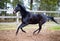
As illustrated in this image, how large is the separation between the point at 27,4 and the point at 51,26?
6562 millimetres

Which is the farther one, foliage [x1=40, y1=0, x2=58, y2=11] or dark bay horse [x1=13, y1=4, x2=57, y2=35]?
foliage [x1=40, y1=0, x2=58, y2=11]

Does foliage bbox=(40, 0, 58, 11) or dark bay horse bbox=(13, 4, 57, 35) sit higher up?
dark bay horse bbox=(13, 4, 57, 35)

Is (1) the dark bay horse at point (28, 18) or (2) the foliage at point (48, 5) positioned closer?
(1) the dark bay horse at point (28, 18)

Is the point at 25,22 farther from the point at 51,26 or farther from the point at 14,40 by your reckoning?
the point at 51,26

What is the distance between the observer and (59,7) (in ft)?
56.5

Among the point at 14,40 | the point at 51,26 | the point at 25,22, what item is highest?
the point at 25,22

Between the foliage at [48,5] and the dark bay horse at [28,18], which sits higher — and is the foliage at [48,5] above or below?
below

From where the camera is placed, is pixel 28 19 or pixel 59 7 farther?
pixel 59 7

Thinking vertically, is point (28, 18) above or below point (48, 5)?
above

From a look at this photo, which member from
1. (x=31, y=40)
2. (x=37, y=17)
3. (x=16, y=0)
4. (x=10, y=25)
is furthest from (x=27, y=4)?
(x=31, y=40)

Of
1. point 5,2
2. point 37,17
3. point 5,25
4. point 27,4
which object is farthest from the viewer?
point 27,4

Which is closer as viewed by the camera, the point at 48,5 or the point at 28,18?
the point at 28,18

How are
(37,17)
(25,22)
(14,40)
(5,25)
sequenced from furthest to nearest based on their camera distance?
(5,25) < (37,17) < (25,22) < (14,40)

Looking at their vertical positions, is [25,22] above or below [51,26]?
above
